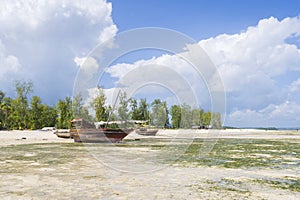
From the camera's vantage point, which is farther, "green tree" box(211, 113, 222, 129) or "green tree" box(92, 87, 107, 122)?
"green tree" box(211, 113, 222, 129)

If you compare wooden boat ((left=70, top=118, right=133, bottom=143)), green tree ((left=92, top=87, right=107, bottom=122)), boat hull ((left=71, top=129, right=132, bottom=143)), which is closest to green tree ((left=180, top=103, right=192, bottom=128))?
green tree ((left=92, top=87, right=107, bottom=122))

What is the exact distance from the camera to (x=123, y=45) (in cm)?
2420

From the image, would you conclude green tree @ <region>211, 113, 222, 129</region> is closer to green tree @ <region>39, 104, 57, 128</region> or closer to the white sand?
green tree @ <region>39, 104, 57, 128</region>

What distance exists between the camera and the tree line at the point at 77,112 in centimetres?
6456

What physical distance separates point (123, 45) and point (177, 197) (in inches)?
684

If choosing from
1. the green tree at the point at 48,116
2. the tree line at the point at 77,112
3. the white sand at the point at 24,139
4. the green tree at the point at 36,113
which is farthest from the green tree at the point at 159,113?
the white sand at the point at 24,139

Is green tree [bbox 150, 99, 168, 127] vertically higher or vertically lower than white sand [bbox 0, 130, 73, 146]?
higher

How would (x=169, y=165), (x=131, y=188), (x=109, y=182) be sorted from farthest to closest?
1. (x=169, y=165)
2. (x=109, y=182)
3. (x=131, y=188)

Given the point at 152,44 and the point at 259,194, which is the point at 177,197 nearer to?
the point at 259,194

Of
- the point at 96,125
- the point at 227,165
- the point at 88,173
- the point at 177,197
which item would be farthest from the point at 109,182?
the point at 96,125

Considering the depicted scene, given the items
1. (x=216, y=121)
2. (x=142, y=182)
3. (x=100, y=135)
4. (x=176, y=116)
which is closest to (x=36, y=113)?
(x=100, y=135)

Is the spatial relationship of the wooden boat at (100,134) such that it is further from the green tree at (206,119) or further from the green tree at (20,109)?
the green tree at (206,119)

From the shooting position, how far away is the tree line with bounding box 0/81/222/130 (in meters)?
64.6

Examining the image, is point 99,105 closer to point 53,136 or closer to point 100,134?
point 53,136
